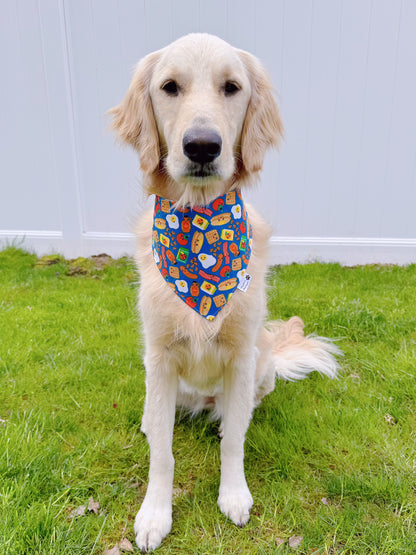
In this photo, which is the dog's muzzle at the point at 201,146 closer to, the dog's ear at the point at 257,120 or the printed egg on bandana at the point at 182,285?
the dog's ear at the point at 257,120

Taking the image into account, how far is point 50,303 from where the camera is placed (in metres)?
3.78

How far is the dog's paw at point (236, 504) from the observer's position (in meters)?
1.68

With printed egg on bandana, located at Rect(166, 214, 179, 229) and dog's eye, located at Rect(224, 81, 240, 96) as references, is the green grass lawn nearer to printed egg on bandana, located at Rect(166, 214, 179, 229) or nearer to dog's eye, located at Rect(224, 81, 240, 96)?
printed egg on bandana, located at Rect(166, 214, 179, 229)

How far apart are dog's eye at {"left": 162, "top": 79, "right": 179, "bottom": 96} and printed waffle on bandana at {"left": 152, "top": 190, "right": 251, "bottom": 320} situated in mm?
407

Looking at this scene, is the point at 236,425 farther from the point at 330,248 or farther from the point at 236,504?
the point at 330,248

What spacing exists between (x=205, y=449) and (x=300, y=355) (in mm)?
882

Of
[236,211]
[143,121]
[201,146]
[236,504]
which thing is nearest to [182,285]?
[236,211]

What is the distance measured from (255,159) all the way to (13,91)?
4.31m

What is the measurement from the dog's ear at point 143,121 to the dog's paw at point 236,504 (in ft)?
4.44

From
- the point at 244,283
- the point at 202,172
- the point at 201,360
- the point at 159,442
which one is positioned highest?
the point at 202,172

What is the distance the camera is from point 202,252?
1680 mm

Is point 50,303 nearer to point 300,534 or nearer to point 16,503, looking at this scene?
point 16,503

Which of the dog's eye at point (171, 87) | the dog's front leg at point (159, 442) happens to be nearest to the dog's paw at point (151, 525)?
the dog's front leg at point (159, 442)

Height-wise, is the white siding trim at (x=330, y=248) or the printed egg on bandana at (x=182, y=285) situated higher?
the printed egg on bandana at (x=182, y=285)
